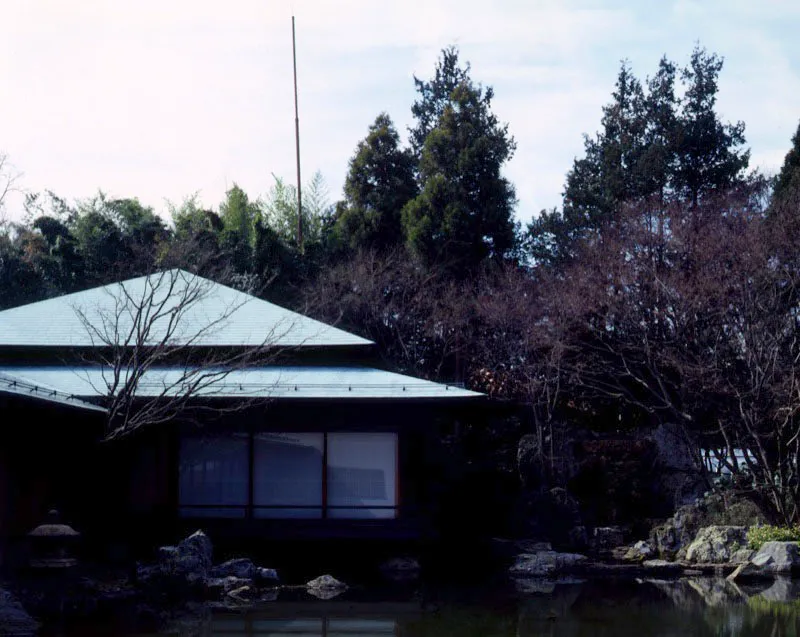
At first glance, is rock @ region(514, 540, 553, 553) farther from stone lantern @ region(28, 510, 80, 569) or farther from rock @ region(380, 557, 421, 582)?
stone lantern @ region(28, 510, 80, 569)

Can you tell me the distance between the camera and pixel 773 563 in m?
16.3

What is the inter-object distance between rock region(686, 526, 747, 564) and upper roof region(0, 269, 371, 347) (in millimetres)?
6573

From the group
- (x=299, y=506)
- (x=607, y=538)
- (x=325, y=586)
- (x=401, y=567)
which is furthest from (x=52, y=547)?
(x=607, y=538)

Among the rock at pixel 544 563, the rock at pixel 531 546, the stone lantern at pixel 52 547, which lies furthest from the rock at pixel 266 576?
the rock at pixel 531 546

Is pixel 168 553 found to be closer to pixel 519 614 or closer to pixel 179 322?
pixel 179 322

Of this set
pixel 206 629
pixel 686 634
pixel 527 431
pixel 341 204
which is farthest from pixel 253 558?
pixel 341 204

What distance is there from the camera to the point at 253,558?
16.5 meters

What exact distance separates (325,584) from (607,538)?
290 inches

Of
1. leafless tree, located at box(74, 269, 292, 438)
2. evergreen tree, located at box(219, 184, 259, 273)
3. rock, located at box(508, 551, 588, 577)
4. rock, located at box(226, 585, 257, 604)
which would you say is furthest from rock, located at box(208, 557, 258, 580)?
evergreen tree, located at box(219, 184, 259, 273)

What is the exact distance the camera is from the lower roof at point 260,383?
52.2 feet

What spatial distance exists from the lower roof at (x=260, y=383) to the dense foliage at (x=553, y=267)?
4.81 m

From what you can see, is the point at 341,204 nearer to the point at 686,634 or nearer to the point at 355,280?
the point at 355,280

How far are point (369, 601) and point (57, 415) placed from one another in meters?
5.25

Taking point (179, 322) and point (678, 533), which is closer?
point (179, 322)
